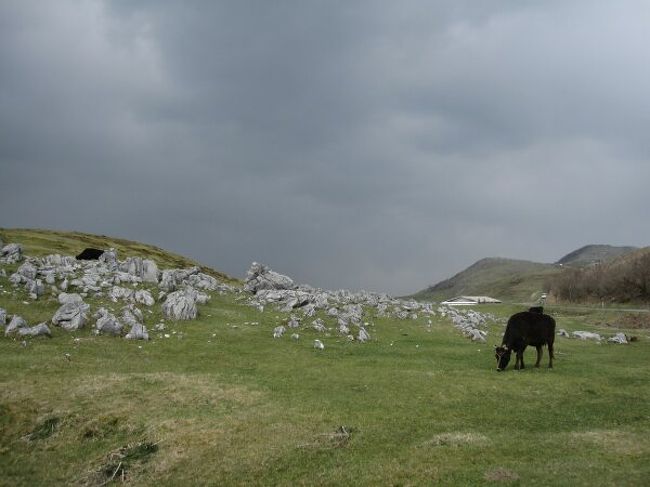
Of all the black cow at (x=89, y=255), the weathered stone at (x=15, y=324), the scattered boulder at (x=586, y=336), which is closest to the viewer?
the weathered stone at (x=15, y=324)

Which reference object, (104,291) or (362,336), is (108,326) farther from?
(362,336)

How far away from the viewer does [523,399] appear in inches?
866

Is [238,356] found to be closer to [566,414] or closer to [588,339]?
[566,414]

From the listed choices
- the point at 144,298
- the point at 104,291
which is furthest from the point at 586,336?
the point at 104,291

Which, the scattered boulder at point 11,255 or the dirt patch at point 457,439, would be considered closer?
the dirt patch at point 457,439

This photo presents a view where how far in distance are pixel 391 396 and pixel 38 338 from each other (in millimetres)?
22424

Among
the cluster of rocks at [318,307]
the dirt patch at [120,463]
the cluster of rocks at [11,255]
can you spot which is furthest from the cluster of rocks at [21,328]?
the cluster of rocks at [11,255]

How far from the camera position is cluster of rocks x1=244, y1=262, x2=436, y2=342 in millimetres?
39469

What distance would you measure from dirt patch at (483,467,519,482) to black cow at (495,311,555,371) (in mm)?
14923

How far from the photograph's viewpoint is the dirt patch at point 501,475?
13711mm

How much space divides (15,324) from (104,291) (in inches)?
371

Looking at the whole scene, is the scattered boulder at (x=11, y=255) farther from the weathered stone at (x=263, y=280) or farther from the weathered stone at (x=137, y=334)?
the weathered stone at (x=263, y=280)

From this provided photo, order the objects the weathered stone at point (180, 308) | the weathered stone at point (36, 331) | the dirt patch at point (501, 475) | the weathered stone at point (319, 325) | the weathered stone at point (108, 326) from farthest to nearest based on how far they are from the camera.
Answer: the weathered stone at point (319, 325)
the weathered stone at point (180, 308)
the weathered stone at point (108, 326)
the weathered stone at point (36, 331)
the dirt patch at point (501, 475)

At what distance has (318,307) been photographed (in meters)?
45.5
